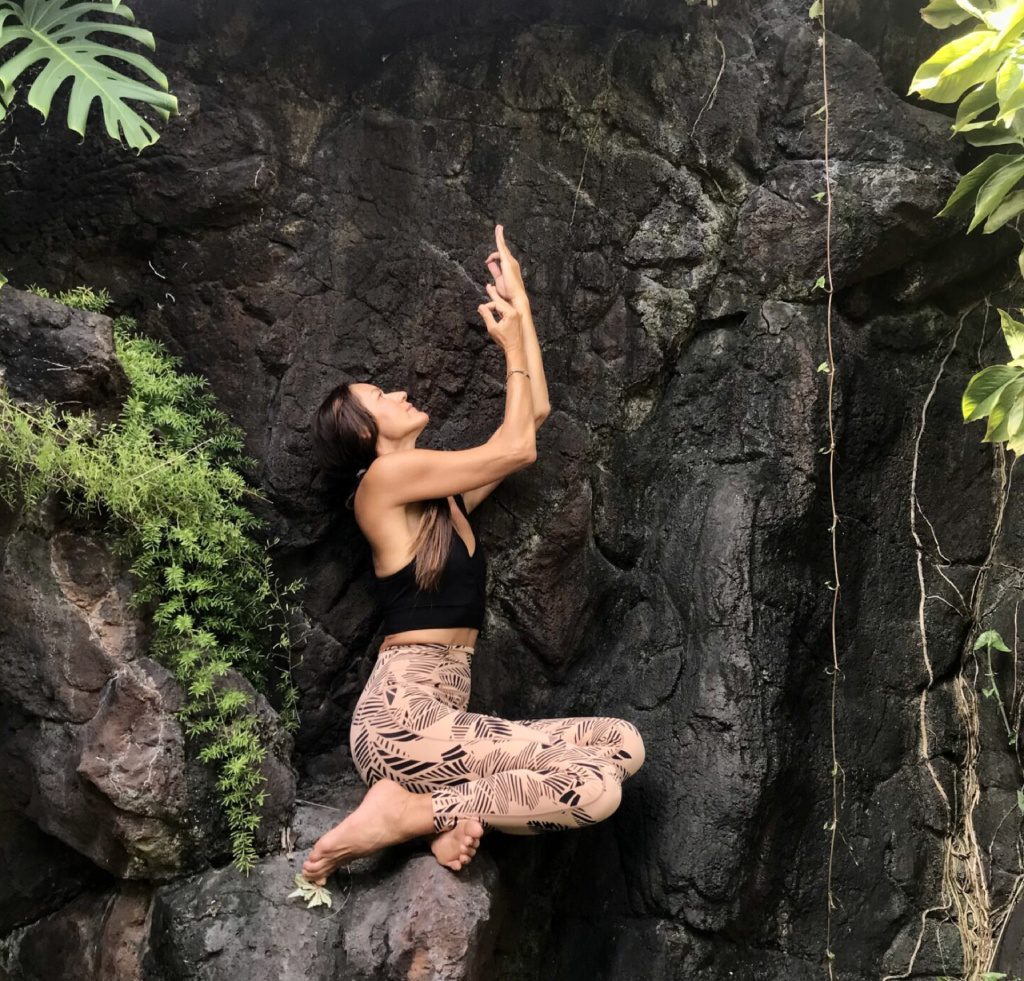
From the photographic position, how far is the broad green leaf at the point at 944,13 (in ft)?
11.3

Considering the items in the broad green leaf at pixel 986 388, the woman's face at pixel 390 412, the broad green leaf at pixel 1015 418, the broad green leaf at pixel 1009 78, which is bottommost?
the woman's face at pixel 390 412

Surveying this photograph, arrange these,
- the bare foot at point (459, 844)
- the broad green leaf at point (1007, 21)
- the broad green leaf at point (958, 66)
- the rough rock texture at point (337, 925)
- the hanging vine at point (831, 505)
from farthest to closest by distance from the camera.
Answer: the hanging vine at point (831, 505) < the bare foot at point (459, 844) < the rough rock texture at point (337, 925) < the broad green leaf at point (958, 66) < the broad green leaf at point (1007, 21)

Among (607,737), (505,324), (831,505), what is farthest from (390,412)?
(831,505)

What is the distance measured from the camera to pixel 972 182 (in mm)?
3543

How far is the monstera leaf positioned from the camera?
10.9ft

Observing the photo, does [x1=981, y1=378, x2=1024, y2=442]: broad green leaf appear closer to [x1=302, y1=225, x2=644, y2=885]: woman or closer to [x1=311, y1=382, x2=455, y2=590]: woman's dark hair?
[x1=302, y1=225, x2=644, y2=885]: woman

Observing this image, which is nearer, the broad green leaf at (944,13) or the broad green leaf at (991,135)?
the broad green leaf at (944,13)

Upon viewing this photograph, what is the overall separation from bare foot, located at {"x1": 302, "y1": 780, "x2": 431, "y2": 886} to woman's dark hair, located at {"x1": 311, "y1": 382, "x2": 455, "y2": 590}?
2.34 ft

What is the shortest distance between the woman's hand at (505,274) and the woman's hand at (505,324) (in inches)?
1.7

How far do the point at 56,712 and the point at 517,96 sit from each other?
283 cm

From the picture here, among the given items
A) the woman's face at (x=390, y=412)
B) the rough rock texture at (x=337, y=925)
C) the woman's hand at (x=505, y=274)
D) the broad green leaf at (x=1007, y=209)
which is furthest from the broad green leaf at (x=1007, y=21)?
the rough rock texture at (x=337, y=925)

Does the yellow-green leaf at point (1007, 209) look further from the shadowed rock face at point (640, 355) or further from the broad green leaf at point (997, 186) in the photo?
the shadowed rock face at point (640, 355)

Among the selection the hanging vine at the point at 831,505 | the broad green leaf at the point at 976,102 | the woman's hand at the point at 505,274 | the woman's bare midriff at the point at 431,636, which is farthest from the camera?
the woman's hand at the point at 505,274

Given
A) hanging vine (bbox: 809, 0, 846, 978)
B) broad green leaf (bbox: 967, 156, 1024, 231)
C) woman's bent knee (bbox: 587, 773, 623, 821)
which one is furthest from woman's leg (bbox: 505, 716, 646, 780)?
broad green leaf (bbox: 967, 156, 1024, 231)
